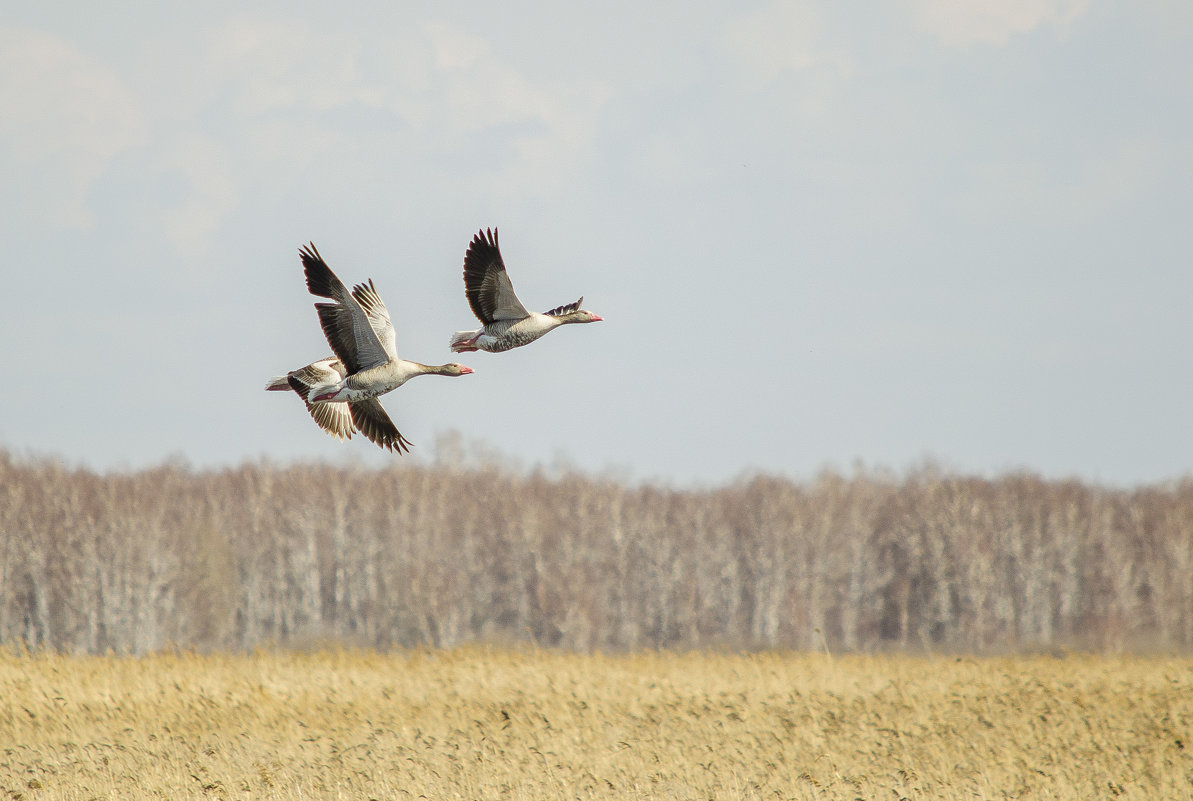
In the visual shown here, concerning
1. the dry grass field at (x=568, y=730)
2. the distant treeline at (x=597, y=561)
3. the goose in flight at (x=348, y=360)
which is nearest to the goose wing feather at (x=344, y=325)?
the goose in flight at (x=348, y=360)

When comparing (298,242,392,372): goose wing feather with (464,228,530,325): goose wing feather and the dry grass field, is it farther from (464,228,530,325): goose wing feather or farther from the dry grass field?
the dry grass field

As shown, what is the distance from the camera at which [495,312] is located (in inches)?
323

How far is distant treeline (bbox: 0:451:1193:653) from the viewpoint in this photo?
49625 mm

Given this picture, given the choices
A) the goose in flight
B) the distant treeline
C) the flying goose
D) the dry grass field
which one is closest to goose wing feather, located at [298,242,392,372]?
the goose in flight

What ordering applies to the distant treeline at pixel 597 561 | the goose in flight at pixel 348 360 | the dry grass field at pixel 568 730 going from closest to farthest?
the goose in flight at pixel 348 360 → the dry grass field at pixel 568 730 → the distant treeline at pixel 597 561

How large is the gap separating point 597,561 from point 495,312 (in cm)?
4674

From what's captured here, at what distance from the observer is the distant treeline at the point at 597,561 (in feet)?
163

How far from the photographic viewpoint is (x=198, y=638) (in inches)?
2079

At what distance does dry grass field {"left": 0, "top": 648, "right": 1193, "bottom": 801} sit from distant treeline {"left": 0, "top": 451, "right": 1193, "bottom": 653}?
35.2 meters

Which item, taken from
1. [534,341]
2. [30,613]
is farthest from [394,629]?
[534,341]

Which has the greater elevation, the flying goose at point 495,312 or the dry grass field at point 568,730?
the flying goose at point 495,312

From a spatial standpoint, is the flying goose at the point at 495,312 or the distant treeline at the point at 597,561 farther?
the distant treeline at the point at 597,561

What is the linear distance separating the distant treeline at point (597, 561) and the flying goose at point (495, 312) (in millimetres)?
42623

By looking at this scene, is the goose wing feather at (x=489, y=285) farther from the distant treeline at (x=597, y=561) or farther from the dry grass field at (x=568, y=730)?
the distant treeline at (x=597, y=561)
